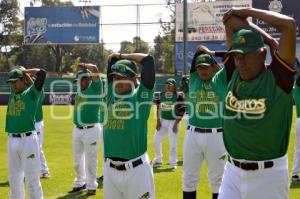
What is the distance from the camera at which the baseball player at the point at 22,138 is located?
25.7 ft

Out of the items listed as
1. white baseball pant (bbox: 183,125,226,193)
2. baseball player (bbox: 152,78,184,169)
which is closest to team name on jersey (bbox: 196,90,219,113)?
white baseball pant (bbox: 183,125,226,193)

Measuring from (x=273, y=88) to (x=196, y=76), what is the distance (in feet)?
12.0

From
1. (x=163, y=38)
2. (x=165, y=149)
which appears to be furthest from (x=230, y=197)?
(x=163, y=38)

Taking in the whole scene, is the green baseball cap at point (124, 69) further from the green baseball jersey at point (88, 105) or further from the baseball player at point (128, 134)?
the green baseball jersey at point (88, 105)

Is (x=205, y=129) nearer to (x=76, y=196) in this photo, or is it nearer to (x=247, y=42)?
(x=76, y=196)

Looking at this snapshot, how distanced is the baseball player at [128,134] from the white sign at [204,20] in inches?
1389

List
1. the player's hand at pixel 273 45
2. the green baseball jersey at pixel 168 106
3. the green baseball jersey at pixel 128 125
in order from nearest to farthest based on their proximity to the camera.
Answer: the player's hand at pixel 273 45
the green baseball jersey at pixel 128 125
the green baseball jersey at pixel 168 106

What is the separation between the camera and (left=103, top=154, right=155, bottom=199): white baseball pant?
5574 mm

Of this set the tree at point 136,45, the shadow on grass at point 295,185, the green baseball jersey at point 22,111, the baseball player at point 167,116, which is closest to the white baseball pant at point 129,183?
the green baseball jersey at point 22,111

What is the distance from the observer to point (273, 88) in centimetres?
438

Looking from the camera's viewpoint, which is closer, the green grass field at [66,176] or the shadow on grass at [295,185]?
the green grass field at [66,176]

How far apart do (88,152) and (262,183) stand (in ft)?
19.3

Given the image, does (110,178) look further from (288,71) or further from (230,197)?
(288,71)

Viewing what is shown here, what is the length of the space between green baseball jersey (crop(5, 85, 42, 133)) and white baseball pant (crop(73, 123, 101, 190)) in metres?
1.94
